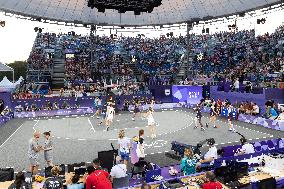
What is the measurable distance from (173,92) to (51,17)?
68.0 ft

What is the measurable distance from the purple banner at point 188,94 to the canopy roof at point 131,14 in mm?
11114

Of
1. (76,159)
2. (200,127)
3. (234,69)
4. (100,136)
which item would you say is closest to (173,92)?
(234,69)

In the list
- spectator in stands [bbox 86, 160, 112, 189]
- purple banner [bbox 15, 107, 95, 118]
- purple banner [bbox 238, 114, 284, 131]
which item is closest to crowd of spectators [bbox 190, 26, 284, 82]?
purple banner [bbox 238, 114, 284, 131]

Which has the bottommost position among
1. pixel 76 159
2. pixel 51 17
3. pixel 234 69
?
pixel 76 159

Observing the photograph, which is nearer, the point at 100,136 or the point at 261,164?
the point at 261,164

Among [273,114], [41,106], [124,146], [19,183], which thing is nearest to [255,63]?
[273,114]

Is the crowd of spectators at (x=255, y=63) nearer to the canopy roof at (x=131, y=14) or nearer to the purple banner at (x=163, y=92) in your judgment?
the purple banner at (x=163, y=92)

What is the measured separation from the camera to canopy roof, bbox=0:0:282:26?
39.8 m

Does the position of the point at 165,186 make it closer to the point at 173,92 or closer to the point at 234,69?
the point at 173,92

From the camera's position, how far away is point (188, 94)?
4012cm

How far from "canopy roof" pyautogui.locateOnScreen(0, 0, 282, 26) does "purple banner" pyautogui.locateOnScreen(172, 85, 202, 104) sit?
36.5 ft

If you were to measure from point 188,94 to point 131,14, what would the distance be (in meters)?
16.0

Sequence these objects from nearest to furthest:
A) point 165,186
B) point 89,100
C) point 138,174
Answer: point 165,186, point 138,174, point 89,100

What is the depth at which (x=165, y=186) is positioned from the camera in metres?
9.22
